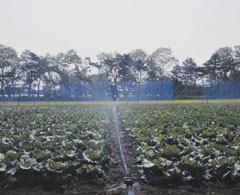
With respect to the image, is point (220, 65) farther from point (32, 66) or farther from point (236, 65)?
point (32, 66)

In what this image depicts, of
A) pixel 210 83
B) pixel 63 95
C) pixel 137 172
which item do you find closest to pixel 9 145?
pixel 137 172

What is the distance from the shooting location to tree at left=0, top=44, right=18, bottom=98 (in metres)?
50.0

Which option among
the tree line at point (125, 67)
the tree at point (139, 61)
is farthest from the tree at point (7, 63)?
the tree at point (139, 61)

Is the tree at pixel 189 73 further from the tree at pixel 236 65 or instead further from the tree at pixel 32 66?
the tree at pixel 32 66

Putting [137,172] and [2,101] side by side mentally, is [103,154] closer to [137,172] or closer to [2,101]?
[137,172]

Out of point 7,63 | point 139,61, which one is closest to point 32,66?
point 7,63

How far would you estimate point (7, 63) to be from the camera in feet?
166

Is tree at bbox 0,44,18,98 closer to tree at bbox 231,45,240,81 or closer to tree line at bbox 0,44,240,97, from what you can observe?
tree line at bbox 0,44,240,97

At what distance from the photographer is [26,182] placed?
4.04 metres

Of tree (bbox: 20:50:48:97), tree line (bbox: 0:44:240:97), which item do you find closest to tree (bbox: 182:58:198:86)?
tree line (bbox: 0:44:240:97)

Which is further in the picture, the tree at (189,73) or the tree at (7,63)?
the tree at (189,73)

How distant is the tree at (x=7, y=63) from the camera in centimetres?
5000

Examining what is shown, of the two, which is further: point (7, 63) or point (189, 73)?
point (189, 73)

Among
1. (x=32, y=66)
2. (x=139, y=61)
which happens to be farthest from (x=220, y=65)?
(x=32, y=66)
